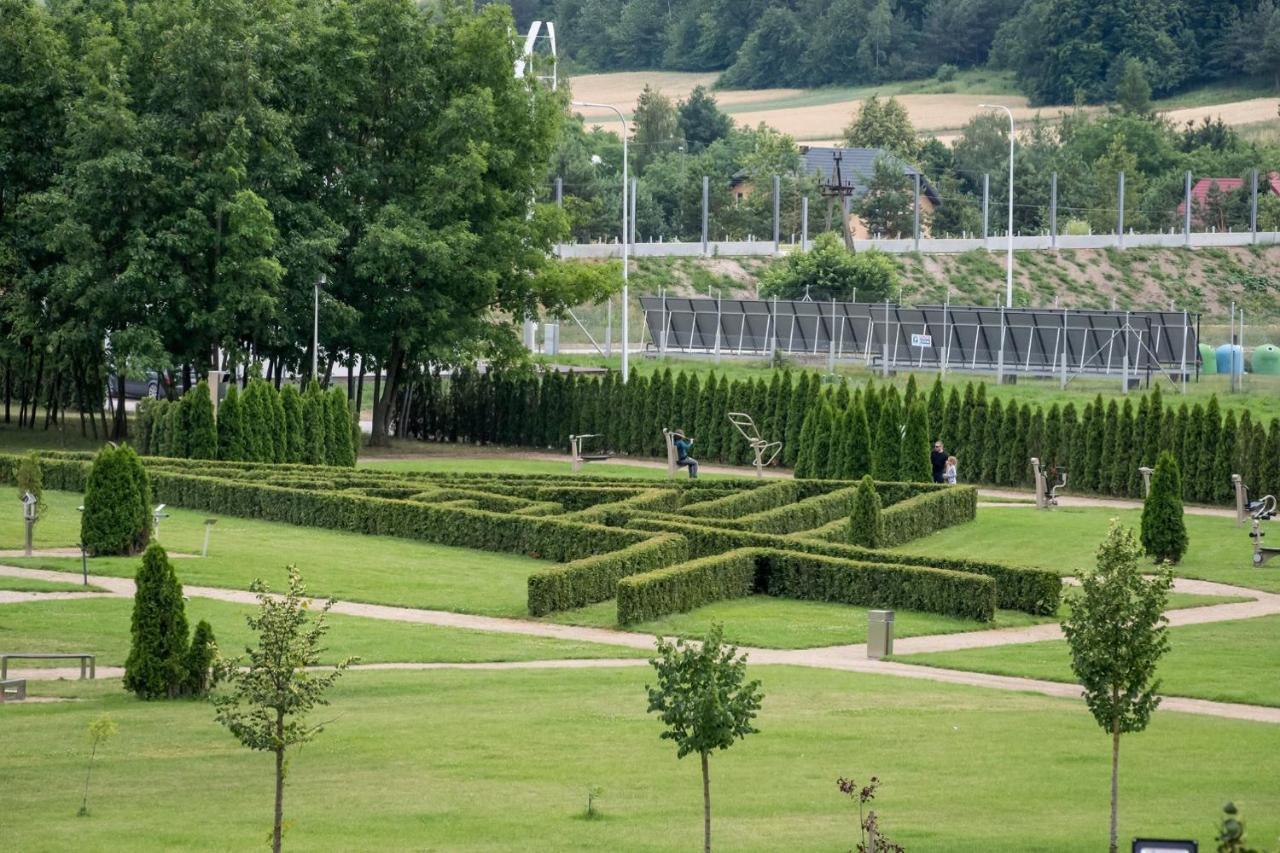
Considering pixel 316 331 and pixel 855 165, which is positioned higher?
pixel 855 165

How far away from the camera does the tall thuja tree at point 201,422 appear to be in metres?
40.1

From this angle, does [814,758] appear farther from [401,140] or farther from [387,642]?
[401,140]

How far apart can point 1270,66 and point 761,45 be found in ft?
159

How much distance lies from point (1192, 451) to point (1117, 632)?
26.8 meters

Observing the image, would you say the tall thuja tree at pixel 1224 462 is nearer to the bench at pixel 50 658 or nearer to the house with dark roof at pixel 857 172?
the bench at pixel 50 658

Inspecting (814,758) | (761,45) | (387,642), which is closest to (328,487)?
(387,642)

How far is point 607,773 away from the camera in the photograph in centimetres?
1703

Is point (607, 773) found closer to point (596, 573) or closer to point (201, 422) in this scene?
point (596, 573)

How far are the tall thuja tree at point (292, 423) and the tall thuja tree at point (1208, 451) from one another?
61.9 ft

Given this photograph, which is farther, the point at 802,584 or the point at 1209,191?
the point at 1209,191

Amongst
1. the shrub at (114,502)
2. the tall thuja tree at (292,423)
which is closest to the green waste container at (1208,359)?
the tall thuja tree at (292,423)

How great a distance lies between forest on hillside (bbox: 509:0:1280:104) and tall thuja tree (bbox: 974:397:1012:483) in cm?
11544

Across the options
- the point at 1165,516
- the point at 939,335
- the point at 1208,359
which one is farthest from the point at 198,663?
the point at 1208,359

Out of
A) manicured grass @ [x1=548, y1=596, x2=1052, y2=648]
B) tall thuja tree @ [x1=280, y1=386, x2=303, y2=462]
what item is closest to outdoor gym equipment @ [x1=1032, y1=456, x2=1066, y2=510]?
manicured grass @ [x1=548, y1=596, x2=1052, y2=648]
